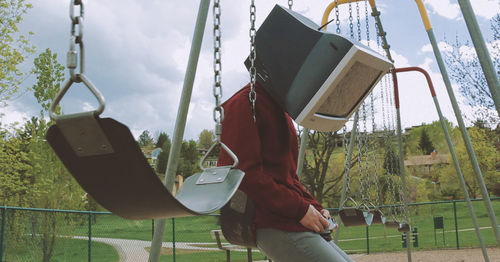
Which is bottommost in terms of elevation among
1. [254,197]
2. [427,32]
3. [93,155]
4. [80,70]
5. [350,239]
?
[350,239]

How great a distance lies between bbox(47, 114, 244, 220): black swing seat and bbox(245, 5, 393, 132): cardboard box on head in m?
0.59

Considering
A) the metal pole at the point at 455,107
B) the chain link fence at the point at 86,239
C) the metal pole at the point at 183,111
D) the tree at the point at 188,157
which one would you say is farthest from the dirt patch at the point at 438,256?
the tree at the point at 188,157

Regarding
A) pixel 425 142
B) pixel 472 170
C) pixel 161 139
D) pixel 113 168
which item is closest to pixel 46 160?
pixel 113 168

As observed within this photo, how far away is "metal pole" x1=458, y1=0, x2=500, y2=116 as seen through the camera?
2.03 m

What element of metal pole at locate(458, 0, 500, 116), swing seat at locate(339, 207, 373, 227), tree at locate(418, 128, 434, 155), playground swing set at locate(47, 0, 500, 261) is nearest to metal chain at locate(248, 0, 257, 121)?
playground swing set at locate(47, 0, 500, 261)

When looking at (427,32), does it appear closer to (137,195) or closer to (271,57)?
(271,57)

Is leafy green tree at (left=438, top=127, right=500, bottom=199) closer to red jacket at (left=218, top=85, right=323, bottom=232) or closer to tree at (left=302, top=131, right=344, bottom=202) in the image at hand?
tree at (left=302, top=131, right=344, bottom=202)

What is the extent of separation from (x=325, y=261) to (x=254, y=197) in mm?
320

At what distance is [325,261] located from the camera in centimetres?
141

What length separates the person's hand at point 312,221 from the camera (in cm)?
146

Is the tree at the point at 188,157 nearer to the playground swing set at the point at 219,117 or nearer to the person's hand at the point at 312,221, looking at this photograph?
the playground swing set at the point at 219,117

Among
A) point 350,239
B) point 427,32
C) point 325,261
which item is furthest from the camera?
point 350,239

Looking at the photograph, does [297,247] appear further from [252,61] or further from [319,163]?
[319,163]

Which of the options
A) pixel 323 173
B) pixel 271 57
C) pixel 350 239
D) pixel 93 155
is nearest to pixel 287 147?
pixel 271 57
